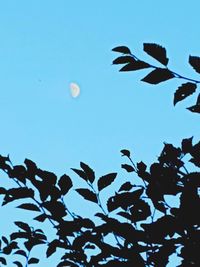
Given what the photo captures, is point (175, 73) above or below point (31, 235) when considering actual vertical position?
above

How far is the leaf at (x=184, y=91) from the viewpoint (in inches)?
63.1

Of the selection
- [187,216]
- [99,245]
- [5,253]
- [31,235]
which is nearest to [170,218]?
[187,216]

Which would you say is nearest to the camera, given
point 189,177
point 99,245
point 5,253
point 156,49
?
point 156,49

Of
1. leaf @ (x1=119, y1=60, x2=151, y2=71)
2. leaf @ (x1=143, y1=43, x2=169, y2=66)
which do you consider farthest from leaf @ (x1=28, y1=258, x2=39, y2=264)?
leaf @ (x1=143, y1=43, x2=169, y2=66)

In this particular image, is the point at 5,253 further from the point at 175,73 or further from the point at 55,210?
the point at 175,73

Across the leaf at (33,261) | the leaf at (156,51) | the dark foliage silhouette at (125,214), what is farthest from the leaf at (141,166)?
the leaf at (33,261)

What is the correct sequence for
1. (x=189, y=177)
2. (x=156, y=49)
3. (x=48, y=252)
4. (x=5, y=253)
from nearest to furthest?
(x=156, y=49), (x=189, y=177), (x=48, y=252), (x=5, y=253)

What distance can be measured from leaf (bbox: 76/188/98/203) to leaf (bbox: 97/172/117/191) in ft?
0.22

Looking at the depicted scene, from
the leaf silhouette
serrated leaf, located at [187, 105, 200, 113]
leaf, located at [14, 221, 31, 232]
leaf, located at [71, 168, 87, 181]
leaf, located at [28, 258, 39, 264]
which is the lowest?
leaf, located at [28, 258, 39, 264]

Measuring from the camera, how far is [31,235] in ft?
7.84

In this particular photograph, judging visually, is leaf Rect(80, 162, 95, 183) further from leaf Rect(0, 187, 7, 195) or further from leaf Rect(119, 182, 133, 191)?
leaf Rect(0, 187, 7, 195)

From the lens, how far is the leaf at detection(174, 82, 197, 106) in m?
1.60

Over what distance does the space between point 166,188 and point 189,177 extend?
16cm

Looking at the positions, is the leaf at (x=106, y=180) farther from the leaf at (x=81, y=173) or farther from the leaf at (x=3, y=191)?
the leaf at (x=3, y=191)
